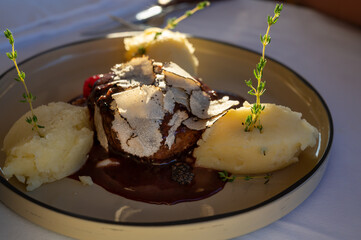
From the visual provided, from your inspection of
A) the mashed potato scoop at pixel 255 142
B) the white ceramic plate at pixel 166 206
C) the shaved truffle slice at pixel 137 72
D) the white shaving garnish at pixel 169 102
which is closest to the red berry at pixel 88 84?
the white ceramic plate at pixel 166 206

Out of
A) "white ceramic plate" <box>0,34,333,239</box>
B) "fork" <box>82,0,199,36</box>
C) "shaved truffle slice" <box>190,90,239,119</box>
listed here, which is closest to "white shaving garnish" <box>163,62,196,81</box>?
"shaved truffle slice" <box>190,90,239,119</box>

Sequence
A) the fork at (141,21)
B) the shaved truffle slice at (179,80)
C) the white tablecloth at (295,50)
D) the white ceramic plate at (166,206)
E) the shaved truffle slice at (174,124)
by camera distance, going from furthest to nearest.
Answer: the fork at (141,21) < the shaved truffle slice at (179,80) < the shaved truffle slice at (174,124) < the white tablecloth at (295,50) < the white ceramic plate at (166,206)

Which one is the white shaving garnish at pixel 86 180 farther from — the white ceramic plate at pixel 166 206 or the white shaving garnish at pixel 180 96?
the white shaving garnish at pixel 180 96

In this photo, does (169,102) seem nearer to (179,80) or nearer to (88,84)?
(179,80)

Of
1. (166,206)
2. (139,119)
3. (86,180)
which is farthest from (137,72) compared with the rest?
(166,206)

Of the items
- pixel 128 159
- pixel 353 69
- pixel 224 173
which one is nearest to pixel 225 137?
pixel 224 173

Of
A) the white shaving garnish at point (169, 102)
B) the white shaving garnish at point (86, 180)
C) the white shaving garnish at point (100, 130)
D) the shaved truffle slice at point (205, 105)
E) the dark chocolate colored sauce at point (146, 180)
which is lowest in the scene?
the dark chocolate colored sauce at point (146, 180)

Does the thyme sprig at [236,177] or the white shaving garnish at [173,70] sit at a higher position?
the white shaving garnish at [173,70]
